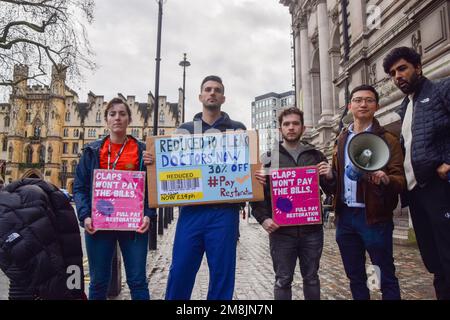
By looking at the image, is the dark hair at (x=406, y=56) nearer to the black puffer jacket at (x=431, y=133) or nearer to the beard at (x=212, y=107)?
the black puffer jacket at (x=431, y=133)

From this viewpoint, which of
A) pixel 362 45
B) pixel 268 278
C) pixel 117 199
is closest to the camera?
pixel 117 199

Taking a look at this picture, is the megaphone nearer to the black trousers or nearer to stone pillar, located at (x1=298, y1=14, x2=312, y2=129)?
the black trousers

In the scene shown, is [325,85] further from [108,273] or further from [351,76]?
[108,273]

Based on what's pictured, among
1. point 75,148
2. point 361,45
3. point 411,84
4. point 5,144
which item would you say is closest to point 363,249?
point 411,84

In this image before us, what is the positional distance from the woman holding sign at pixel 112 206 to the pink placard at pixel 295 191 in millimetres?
1284

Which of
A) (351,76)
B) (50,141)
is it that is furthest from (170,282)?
(50,141)

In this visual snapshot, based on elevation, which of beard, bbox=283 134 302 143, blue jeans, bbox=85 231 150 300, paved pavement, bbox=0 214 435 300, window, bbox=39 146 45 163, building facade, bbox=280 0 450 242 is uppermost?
window, bbox=39 146 45 163

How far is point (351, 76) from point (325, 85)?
7342 millimetres

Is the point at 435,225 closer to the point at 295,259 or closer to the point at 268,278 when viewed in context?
the point at 295,259

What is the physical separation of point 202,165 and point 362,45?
41.9ft

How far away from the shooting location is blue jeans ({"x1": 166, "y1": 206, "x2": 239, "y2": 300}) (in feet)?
10.6

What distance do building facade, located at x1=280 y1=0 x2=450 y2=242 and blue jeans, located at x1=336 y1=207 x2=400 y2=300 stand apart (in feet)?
21.9

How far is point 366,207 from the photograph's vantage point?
333cm

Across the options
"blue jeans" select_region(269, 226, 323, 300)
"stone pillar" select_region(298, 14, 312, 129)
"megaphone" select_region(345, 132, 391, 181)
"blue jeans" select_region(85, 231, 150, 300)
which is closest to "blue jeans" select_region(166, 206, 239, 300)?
"blue jeans" select_region(85, 231, 150, 300)
